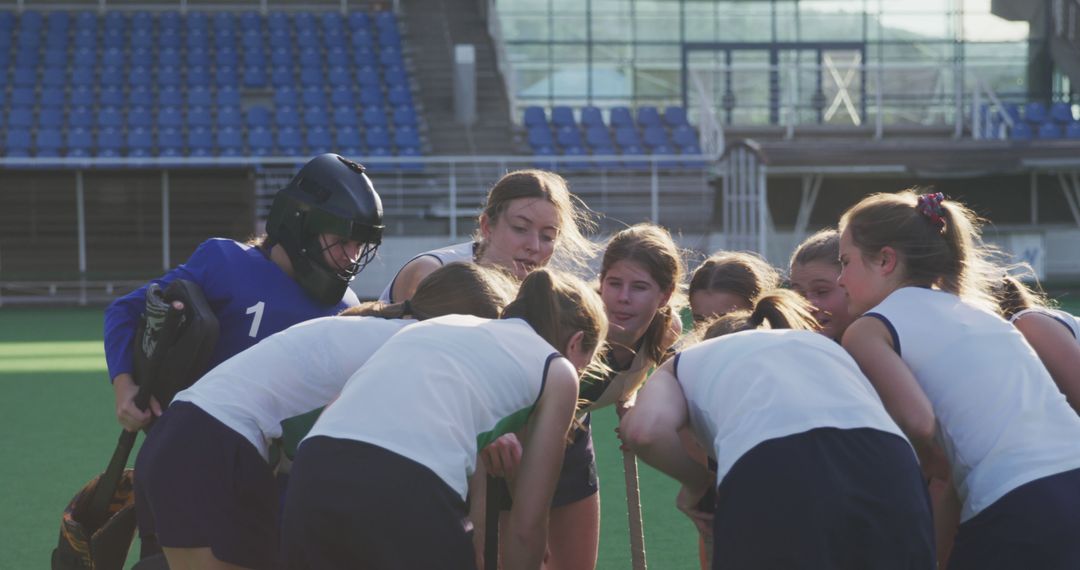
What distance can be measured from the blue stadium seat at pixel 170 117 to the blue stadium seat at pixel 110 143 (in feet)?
2.57

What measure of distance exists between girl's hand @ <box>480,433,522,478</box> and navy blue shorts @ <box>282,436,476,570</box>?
417 millimetres

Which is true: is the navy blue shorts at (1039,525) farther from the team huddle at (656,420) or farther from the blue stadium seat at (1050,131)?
the blue stadium seat at (1050,131)

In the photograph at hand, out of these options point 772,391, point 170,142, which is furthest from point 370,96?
point 772,391

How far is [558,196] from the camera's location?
4.79 metres

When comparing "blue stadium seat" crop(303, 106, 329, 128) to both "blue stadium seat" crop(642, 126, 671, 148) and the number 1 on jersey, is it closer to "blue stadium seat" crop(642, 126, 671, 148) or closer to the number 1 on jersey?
"blue stadium seat" crop(642, 126, 671, 148)

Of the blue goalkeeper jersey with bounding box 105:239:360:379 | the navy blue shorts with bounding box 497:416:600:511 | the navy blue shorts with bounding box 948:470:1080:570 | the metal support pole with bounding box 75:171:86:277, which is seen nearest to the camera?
the navy blue shorts with bounding box 948:470:1080:570

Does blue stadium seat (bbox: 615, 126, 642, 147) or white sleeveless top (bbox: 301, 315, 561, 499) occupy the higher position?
blue stadium seat (bbox: 615, 126, 642, 147)

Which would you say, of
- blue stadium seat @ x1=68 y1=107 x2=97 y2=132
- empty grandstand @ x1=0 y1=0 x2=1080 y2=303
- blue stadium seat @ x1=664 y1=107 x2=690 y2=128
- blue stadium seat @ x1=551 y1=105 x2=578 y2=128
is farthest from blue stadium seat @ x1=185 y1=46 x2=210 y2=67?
blue stadium seat @ x1=664 y1=107 x2=690 y2=128

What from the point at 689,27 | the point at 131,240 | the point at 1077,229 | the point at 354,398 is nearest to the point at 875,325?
the point at 354,398

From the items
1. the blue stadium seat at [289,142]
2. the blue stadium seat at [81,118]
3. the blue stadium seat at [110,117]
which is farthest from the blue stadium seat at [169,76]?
the blue stadium seat at [289,142]

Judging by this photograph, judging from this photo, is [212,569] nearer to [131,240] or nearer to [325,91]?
[131,240]

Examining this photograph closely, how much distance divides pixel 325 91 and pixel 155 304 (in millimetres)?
21168

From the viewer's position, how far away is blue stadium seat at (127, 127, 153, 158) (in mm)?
22234

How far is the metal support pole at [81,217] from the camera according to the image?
21094 mm
